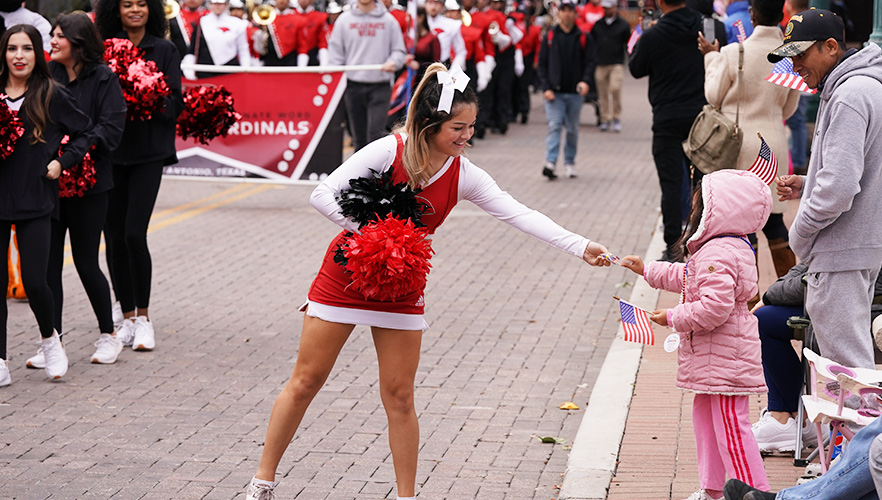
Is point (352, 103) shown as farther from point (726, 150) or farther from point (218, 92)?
point (726, 150)

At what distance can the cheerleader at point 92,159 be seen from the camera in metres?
6.93

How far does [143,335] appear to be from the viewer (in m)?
7.50

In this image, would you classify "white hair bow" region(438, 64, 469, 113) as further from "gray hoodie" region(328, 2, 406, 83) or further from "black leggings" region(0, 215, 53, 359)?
"gray hoodie" region(328, 2, 406, 83)

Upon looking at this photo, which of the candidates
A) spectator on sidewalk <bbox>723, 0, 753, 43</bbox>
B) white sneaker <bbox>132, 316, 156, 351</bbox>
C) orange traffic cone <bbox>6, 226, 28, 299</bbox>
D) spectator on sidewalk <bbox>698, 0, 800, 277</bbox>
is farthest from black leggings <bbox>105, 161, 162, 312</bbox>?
spectator on sidewalk <bbox>723, 0, 753, 43</bbox>

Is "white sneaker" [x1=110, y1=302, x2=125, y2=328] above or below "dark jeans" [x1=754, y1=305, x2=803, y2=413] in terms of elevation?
below

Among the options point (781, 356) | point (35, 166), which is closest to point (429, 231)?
point (781, 356)

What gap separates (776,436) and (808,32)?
6.02ft

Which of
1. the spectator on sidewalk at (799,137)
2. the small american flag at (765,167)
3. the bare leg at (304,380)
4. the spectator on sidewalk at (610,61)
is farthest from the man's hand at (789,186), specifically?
the spectator on sidewalk at (610,61)

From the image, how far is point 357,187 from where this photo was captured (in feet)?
14.4

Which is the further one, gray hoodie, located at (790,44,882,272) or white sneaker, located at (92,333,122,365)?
white sneaker, located at (92,333,122,365)

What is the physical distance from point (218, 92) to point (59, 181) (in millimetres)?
1811

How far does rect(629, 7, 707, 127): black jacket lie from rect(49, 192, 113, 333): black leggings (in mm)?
4269

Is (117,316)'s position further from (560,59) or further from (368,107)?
(560,59)

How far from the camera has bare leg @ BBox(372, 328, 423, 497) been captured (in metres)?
4.53
